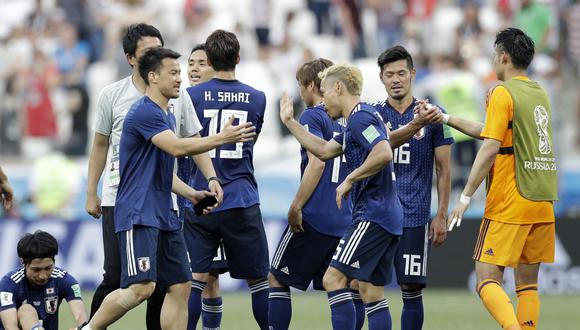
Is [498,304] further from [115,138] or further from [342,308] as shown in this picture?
[115,138]

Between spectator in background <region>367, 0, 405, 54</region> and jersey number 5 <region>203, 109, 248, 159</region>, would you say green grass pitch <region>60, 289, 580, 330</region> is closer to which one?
jersey number 5 <region>203, 109, 248, 159</region>

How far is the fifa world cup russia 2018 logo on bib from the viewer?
9.10 meters

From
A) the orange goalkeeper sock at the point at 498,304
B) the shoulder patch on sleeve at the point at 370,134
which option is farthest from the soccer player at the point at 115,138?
the orange goalkeeper sock at the point at 498,304

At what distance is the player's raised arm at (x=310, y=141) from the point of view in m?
9.24

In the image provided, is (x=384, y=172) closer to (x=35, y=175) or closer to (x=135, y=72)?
(x=135, y=72)

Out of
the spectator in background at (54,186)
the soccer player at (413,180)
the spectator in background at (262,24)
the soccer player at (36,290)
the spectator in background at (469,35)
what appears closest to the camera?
the soccer player at (36,290)

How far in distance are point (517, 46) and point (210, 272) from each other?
328cm

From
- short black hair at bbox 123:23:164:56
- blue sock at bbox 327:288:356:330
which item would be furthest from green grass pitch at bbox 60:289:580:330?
short black hair at bbox 123:23:164:56

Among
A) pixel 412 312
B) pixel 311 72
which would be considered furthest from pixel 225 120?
pixel 412 312

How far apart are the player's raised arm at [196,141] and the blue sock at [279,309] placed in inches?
78.5

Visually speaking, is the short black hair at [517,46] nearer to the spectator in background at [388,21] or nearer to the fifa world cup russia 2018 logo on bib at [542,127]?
the fifa world cup russia 2018 logo on bib at [542,127]

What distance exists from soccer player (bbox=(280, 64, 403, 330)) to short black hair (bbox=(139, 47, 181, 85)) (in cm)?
103

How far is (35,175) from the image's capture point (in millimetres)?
18734

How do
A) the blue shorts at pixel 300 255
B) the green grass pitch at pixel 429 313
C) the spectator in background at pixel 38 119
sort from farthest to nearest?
1. the spectator in background at pixel 38 119
2. the green grass pitch at pixel 429 313
3. the blue shorts at pixel 300 255
